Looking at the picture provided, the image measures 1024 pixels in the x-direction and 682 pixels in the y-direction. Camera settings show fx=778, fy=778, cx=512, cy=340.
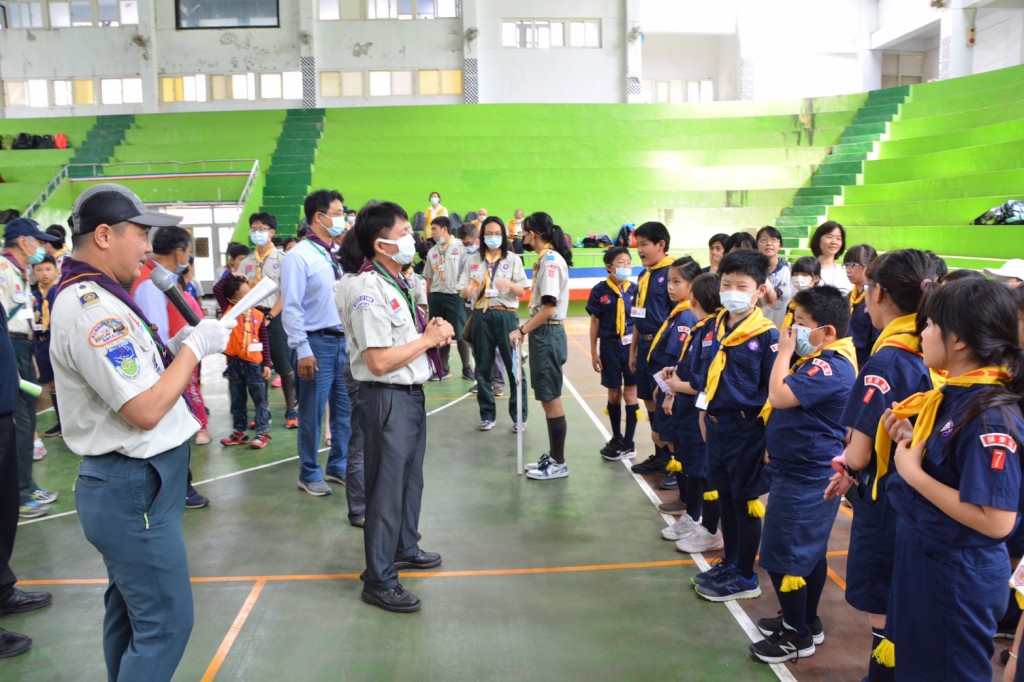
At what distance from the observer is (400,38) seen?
80.1 ft

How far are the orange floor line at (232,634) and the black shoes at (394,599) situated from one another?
56cm

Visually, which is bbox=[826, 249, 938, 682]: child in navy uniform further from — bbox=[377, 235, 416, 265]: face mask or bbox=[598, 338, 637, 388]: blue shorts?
bbox=[598, 338, 637, 388]: blue shorts

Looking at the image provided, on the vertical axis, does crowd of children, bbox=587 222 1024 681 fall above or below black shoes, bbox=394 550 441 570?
above

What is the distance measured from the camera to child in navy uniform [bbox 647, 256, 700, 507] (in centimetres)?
486

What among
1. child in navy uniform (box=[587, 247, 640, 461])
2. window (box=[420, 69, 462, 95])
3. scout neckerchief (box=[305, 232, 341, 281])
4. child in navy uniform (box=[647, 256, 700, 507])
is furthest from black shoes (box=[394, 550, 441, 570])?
window (box=[420, 69, 462, 95])

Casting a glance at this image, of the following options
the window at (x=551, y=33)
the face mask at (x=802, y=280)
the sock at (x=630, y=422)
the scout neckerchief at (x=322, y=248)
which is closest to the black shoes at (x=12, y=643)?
the scout neckerchief at (x=322, y=248)

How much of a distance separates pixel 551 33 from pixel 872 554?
24.6 metres

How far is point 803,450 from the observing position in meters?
3.23

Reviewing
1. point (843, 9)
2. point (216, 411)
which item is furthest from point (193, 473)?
point (843, 9)

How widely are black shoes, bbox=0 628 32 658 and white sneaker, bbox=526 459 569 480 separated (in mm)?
3291

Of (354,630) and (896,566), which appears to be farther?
(354,630)

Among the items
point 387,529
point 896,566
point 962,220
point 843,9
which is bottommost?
point 387,529

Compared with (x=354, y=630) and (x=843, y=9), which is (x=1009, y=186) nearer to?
(x=354, y=630)

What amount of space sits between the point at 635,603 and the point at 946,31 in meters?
23.5
